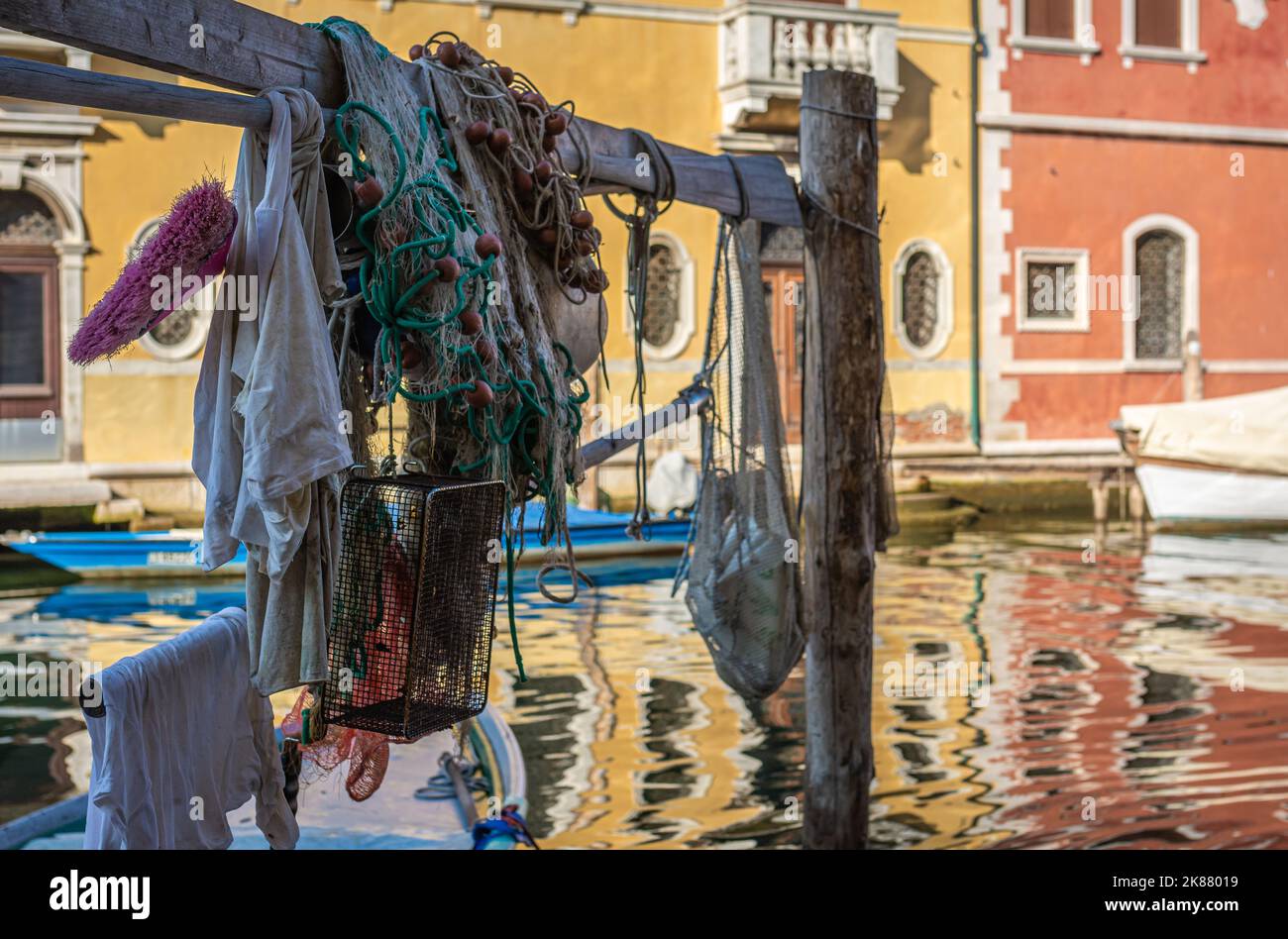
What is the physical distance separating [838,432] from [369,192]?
8.33 ft

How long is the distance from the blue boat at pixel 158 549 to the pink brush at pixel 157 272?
8963 mm

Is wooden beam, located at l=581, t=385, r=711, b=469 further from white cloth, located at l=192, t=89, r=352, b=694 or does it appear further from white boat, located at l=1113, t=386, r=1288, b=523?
white boat, located at l=1113, t=386, r=1288, b=523

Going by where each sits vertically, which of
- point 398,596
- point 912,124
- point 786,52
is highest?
point 786,52

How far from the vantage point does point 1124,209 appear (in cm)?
1902

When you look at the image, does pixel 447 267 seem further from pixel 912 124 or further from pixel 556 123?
pixel 912 124

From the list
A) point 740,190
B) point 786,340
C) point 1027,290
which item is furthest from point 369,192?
point 1027,290

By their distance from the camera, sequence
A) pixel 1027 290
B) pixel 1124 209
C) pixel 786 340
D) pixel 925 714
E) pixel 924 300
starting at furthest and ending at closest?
pixel 1124 209
pixel 1027 290
pixel 924 300
pixel 786 340
pixel 925 714

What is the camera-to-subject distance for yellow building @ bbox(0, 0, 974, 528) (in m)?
14.9

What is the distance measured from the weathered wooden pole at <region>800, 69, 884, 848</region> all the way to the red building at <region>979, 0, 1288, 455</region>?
14.0m

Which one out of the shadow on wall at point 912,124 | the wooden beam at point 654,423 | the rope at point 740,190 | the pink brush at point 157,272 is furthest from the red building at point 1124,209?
the pink brush at point 157,272

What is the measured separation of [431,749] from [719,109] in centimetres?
1248

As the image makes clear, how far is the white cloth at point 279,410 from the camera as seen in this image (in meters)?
2.59

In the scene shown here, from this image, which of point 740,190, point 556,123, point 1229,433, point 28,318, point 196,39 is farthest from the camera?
point 1229,433
